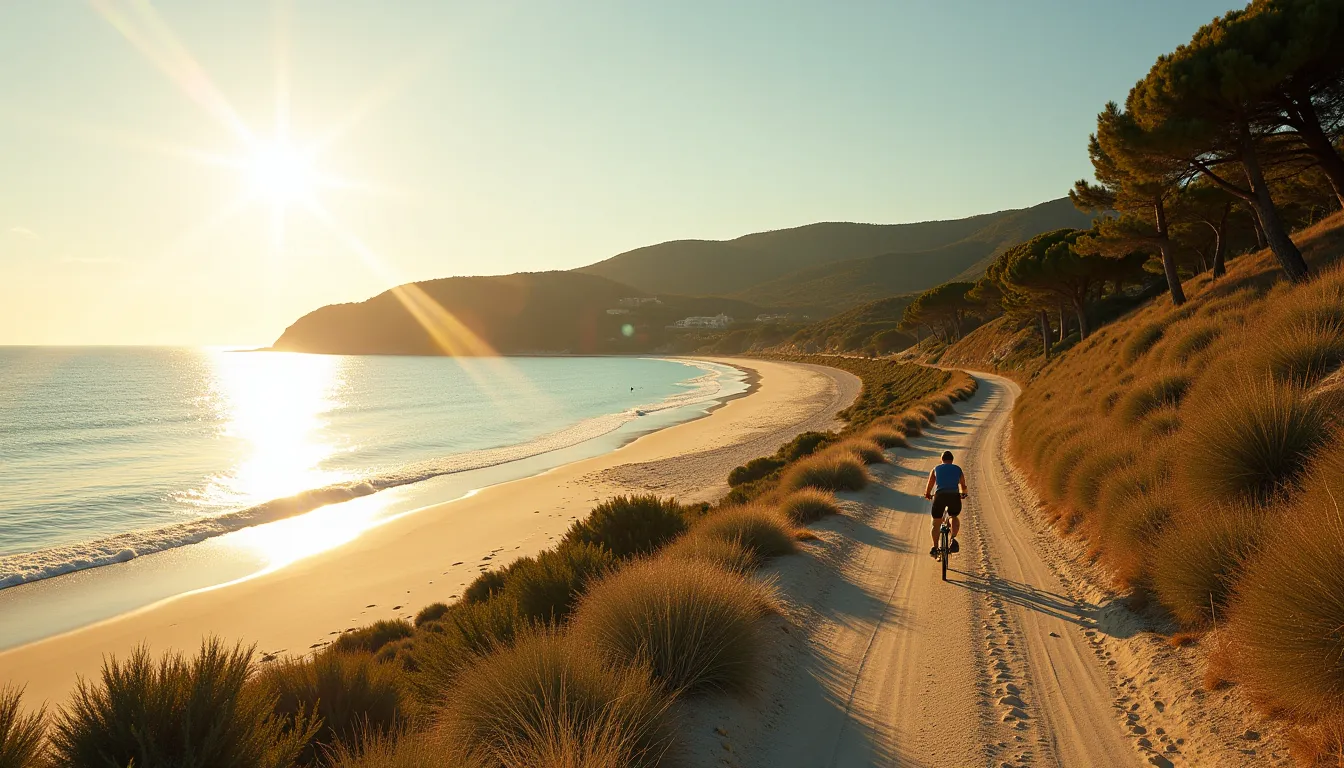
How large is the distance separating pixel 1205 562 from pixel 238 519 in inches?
1030

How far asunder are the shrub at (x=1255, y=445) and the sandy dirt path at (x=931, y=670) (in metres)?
1.99

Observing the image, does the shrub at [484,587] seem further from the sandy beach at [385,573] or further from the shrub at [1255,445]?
the shrub at [1255,445]

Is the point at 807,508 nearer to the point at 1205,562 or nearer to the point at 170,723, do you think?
the point at 1205,562

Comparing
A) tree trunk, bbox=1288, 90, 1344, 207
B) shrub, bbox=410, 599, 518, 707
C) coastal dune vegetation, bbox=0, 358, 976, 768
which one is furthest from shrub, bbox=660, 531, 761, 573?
tree trunk, bbox=1288, 90, 1344, 207

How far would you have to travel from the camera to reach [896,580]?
9.74 m

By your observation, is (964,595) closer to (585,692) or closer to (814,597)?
(814,597)

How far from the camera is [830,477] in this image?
16.0m

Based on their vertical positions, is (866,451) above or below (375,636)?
below

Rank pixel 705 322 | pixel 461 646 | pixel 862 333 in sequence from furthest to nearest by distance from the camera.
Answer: pixel 705 322 < pixel 862 333 < pixel 461 646

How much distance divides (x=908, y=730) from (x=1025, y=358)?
166 feet

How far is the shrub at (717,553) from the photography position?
8.62m

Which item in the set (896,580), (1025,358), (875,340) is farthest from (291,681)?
(875,340)

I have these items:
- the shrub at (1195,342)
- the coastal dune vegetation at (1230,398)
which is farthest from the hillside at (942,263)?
the shrub at (1195,342)

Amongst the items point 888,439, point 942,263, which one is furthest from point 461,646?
point 942,263
